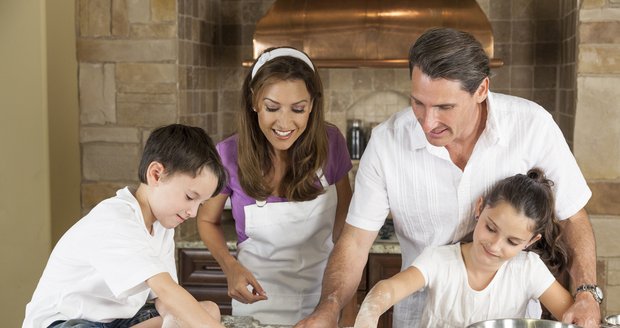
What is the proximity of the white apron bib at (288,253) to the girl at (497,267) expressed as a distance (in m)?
0.60

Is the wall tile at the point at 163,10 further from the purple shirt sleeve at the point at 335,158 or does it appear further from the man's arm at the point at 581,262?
the man's arm at the point at 581,262

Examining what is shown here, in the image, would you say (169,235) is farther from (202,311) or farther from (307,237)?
(307,237)

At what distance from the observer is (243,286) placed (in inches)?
103

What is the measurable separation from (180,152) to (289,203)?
686mm

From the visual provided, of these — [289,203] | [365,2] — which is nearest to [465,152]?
[289,203]

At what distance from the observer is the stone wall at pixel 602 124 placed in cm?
361

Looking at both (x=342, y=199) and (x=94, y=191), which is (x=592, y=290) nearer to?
(x=342, y=199)

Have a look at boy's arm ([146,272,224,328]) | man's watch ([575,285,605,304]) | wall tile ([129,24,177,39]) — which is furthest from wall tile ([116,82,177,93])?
man's watch ([575,285,605,304])

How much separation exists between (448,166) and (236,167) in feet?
2.45

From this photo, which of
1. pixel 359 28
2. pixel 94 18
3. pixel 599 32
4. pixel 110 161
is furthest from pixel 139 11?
pixel 599 32

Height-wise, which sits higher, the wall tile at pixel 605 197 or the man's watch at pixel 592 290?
the wall tile at pixel 605 197

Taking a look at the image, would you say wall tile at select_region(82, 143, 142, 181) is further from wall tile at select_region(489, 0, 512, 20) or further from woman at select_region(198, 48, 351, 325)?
wall tile at select_region(489, 0, 512, 20)

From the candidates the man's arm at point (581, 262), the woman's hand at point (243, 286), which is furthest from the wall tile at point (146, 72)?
the man's arm at point (581, 262)

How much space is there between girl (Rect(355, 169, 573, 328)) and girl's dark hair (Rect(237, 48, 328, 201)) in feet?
1.84
